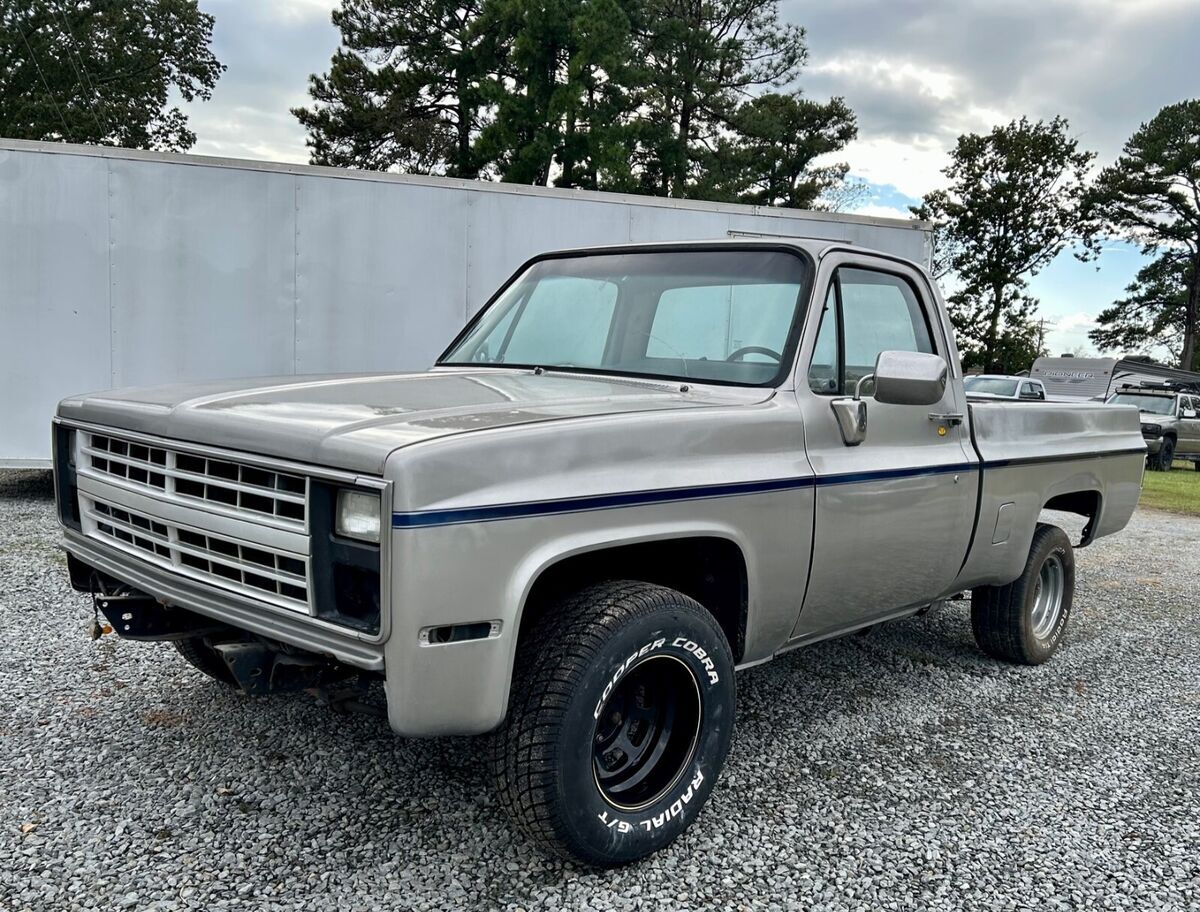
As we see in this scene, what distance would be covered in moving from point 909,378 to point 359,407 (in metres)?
1.83

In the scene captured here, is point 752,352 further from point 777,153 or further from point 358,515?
point 777,153

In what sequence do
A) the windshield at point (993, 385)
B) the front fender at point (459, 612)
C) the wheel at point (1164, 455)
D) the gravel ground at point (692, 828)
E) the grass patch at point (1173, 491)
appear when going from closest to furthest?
the front fender at point (459, 612)
the gravel ground at point (692, 828)
the grass patch at point (1173, 491)
the windshield at point (993, 385)
the wheel at point (1164, 455)

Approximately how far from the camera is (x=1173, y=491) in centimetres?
1566

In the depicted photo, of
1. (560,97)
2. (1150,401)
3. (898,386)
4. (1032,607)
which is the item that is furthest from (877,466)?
(560,97)

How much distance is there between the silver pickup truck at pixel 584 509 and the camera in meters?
2.29

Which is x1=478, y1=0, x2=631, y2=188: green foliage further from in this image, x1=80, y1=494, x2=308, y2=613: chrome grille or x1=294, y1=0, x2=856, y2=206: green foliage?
x1=80, y1=494, x2=308, y2=613: chrome grille

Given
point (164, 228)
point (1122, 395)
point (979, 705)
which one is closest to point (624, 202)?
point (164, 228)

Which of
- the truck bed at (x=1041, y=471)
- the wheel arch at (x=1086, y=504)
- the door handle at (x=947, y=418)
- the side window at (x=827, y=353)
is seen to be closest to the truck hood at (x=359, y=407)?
the side window at (x=827, y=353)

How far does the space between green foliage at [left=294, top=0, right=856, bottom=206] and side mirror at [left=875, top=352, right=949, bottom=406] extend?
23.5m

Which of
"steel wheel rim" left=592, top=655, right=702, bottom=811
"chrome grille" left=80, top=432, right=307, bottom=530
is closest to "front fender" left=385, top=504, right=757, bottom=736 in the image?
"chrome grille" left=80, top=432, right=307, bottom=530

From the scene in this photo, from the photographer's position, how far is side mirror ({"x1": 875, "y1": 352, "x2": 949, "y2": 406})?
323 cm

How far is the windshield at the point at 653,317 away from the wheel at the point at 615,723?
1063mm

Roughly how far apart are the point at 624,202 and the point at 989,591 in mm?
5989

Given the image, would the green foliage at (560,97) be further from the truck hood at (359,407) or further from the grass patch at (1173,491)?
the truck hood at (359,407)
